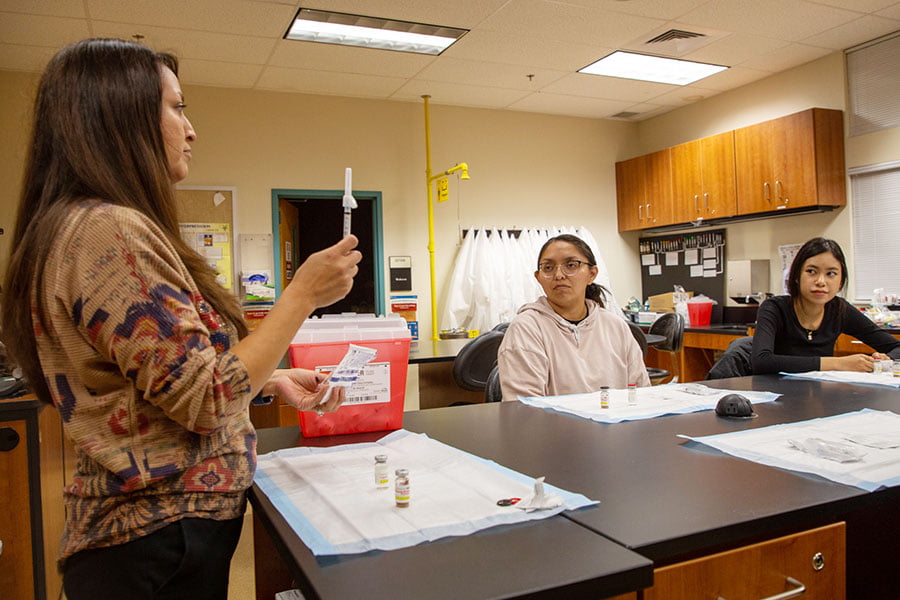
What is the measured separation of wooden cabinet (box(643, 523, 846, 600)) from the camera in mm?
901

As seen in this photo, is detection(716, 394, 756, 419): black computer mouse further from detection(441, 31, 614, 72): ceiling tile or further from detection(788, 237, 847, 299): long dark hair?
detection(441, 31, 614, 72): ceiling tile

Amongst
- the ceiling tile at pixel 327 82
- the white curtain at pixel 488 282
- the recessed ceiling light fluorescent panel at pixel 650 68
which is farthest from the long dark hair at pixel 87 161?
the white curtain at pixel 488 282

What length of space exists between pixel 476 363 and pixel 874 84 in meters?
3.53

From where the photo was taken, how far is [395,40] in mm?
4359

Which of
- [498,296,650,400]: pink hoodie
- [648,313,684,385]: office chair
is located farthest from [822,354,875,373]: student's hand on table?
[648,313,684,385]: office chair

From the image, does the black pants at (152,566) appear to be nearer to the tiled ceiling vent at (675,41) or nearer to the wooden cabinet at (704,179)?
the tiled ceiling vent at (675,41)

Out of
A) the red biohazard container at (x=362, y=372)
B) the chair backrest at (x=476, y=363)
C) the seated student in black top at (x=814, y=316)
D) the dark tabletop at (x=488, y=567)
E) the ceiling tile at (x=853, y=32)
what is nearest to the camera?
the dark tabletop at (x=488, y=567)

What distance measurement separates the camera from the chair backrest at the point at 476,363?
3.32 metres

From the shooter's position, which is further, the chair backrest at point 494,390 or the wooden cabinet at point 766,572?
the chair backrest at point 494,390

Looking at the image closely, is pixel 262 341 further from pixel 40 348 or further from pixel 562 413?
pixel 562 413

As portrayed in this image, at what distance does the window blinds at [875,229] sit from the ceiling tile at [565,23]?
1939 millimetres

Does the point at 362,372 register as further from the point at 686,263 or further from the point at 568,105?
the point at 686,263

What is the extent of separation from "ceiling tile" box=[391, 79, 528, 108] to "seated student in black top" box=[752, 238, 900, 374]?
10.7ft

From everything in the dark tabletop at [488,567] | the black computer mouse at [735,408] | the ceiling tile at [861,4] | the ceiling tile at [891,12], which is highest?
the ceiling tile at [891,12]
